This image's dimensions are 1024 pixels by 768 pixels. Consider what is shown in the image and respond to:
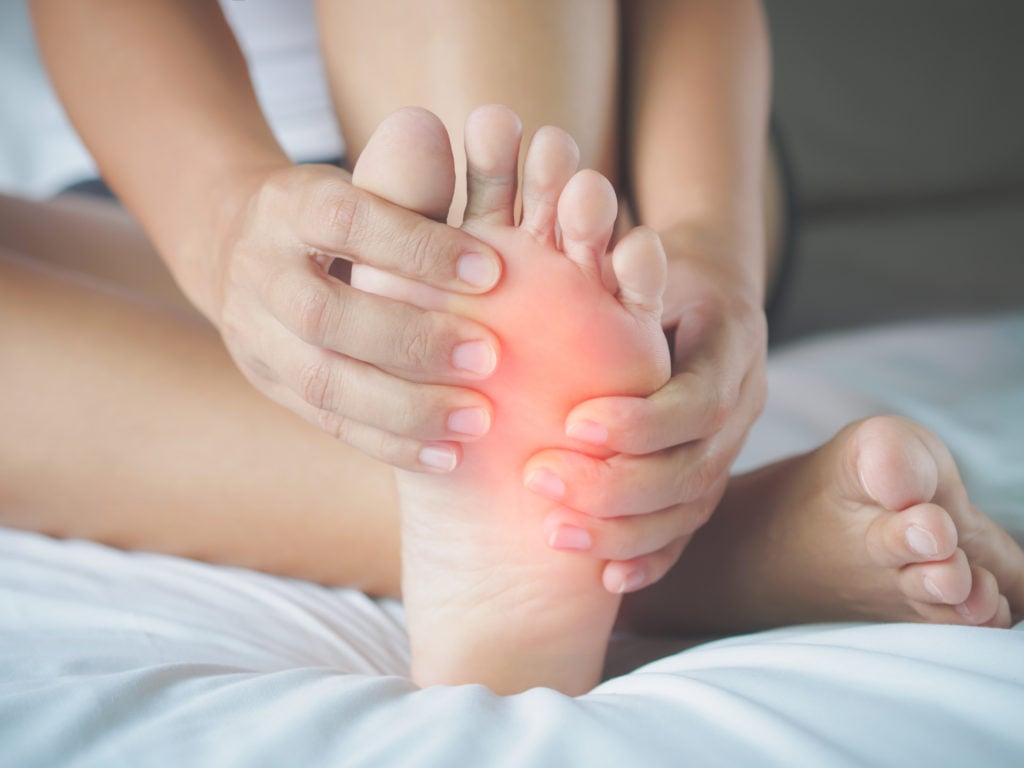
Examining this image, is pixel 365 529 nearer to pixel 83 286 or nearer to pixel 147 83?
pixel 83 286

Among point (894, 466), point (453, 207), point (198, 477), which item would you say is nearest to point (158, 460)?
point (198, 477)

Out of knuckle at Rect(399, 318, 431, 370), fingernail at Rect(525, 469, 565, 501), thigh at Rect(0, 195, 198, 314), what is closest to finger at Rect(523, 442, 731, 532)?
fingernail at Rect(525, 469, 565, 501)

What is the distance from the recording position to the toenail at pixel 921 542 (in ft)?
1.57

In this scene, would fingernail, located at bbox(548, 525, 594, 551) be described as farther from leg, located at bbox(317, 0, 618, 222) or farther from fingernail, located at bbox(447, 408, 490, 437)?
leg, located at bbox(317, 0, 618, 222)

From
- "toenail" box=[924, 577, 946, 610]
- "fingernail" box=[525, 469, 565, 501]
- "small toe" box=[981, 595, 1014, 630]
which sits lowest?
"small toe" box=[981, 595, 1014, 630]

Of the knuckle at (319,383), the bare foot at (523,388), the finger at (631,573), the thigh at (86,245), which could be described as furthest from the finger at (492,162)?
the thigh at (86,245)

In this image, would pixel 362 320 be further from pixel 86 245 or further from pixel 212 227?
Result: pixel 86 245

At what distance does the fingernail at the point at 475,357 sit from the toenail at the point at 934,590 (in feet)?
0.87

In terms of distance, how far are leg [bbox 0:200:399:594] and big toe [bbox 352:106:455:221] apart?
26 centimetres

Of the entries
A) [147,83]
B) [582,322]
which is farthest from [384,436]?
[147,83]

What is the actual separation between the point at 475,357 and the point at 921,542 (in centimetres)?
26

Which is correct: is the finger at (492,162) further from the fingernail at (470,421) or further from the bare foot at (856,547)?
the bare foot at (856,547)

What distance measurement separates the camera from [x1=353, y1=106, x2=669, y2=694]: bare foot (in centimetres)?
43

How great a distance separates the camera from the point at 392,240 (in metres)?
0.42
